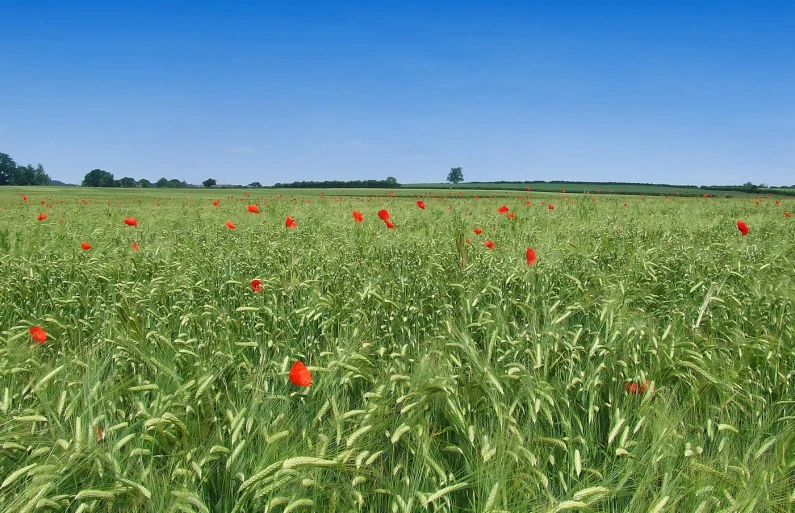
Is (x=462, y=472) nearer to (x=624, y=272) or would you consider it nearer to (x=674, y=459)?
(x=674, y=459)

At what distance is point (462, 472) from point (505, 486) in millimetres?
239

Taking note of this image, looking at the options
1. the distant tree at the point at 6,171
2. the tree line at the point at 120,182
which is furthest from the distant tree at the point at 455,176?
the distant tree at the point at 6,171

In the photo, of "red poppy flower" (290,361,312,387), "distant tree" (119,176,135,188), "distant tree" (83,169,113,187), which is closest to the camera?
"red poppy flower" (290,361,312,387)

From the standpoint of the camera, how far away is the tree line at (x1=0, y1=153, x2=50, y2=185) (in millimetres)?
78062

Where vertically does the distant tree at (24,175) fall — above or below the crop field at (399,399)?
above

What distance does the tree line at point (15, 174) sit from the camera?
3073 inches

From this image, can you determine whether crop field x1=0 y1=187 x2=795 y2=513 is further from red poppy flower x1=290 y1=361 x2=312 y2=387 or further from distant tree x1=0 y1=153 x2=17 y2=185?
distant tree x1=0 y1=153 x2=17 y2=185

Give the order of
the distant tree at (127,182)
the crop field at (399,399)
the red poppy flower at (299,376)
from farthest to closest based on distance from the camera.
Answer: the distant tree at (127,182), the red poppy flower at (299,376), the crop field at (399,399)

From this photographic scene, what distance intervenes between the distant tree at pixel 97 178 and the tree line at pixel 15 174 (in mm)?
7423

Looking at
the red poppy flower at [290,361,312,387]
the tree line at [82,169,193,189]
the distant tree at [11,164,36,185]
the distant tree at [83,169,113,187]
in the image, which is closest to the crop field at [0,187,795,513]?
the red poppy flower at [290,361,312,387]

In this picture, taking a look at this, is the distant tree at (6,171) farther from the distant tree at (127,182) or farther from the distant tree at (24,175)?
the distant tree at (127,182)

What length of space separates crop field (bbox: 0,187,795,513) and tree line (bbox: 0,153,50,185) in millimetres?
96332

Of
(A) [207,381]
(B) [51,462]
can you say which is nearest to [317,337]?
(A) [207,381]

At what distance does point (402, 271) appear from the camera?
141 inches
